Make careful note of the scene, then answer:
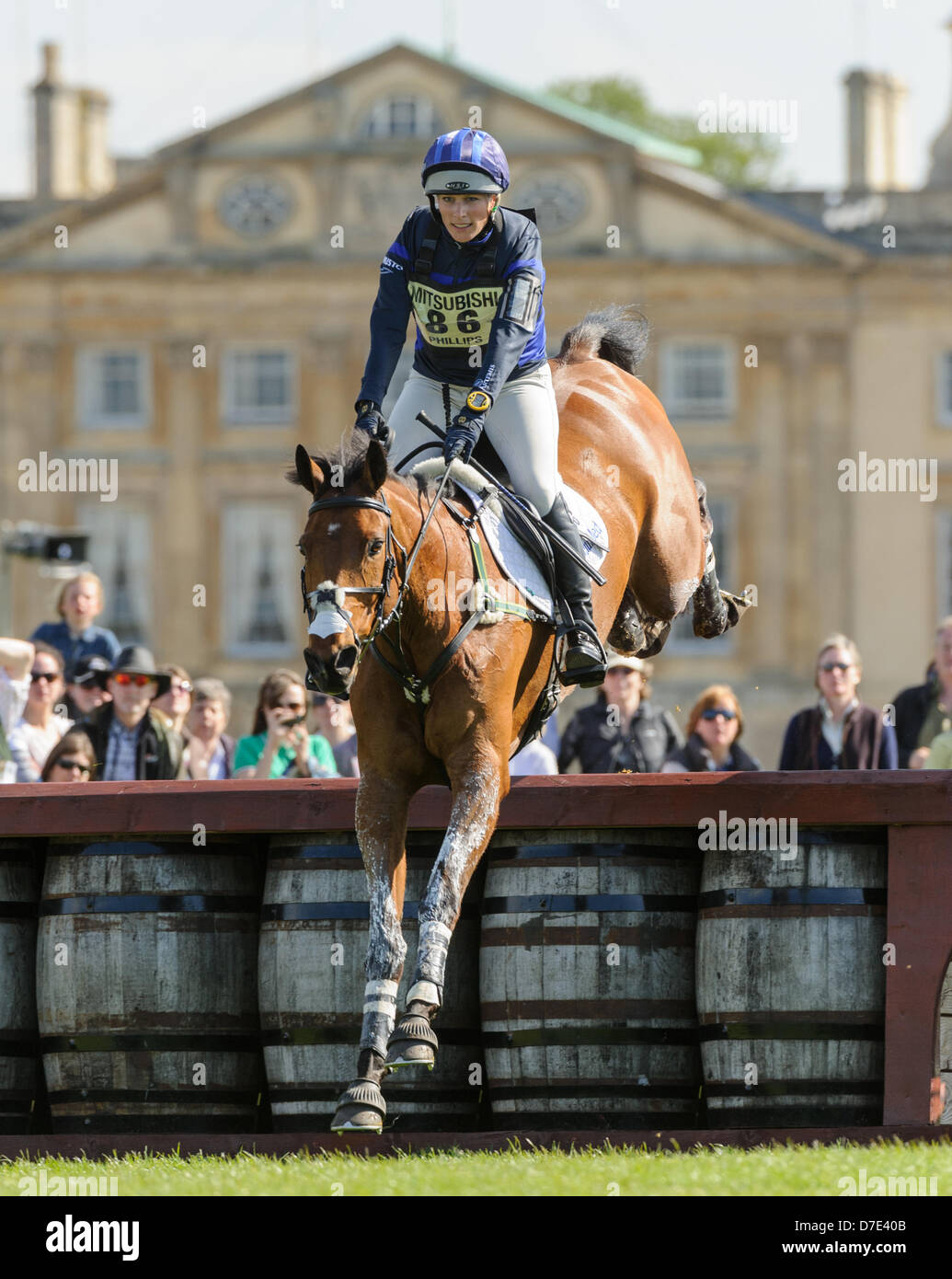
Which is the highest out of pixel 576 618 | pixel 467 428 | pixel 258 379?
pixel 258 379

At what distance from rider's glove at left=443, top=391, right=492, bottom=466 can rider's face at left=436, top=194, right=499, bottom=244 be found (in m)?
0.62

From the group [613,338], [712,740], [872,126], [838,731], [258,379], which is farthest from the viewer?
[872,126]

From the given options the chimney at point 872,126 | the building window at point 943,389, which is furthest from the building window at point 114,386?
the building window at point 943,389

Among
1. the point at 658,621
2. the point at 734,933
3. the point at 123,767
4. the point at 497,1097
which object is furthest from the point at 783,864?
the point at 123,767

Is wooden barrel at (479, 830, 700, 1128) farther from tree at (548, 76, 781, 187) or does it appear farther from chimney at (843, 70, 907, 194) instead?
tree at (548, 76, 781, 187)

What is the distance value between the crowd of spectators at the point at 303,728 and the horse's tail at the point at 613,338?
2.41 meters

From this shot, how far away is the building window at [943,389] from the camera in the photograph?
1924 inches

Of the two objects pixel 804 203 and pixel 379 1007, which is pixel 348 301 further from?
pixel 379 1007

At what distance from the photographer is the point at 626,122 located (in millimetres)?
60938

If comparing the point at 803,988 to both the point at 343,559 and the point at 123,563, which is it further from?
the point at 123,563

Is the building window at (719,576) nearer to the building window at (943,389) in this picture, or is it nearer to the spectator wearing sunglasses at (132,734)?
the building window at (943,389)

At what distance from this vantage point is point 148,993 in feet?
28.4

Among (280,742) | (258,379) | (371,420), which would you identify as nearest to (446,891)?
(371,420)

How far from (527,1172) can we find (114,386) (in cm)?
4388
